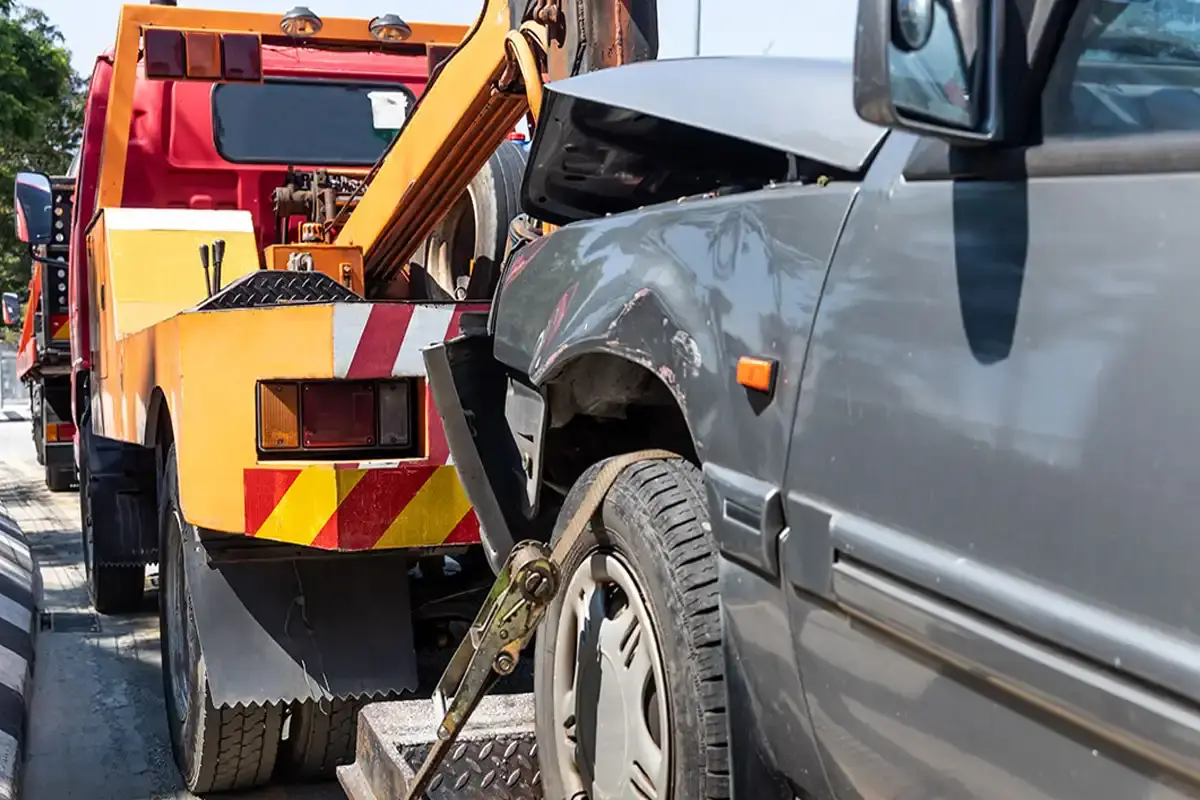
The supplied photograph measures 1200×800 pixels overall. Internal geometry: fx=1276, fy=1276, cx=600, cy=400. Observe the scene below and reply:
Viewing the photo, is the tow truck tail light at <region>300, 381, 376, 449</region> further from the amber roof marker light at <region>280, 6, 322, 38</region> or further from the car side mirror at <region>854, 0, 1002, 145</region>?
the amber roof marker light at <region>280, 6, 322, 38</region>

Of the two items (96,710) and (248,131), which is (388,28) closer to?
(248,131)

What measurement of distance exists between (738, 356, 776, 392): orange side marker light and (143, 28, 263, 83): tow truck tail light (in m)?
3.82

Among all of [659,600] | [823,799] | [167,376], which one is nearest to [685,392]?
[659,600]

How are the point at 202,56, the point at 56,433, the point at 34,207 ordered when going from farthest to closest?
the point at 56,433
the point at 34,207
the point at 202,56

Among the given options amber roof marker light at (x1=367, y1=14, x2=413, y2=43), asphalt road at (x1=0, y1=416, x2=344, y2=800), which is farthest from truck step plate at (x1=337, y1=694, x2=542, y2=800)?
amber roof marker light at (x1=367, y1=14, x2=413, y2=43)

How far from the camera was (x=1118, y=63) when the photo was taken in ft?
4.35

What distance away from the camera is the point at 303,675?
3.65 m

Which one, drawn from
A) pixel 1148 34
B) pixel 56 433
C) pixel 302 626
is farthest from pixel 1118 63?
pixel 56 433

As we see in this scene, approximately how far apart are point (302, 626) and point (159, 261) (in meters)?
2.26

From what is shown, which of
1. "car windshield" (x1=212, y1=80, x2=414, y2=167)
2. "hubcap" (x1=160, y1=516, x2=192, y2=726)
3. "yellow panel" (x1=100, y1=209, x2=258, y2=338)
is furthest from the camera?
"car windshield" (x1=212, y1=80, x2=414, y2=167)

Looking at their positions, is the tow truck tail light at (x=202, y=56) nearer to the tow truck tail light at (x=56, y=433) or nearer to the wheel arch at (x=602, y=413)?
the wheel arch at (x=602, y=413)

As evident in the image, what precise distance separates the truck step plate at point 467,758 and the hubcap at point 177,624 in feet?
4.74

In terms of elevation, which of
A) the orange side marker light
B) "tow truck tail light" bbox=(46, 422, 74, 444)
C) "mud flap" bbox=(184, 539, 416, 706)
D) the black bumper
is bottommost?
the black bumper

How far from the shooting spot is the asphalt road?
4.34 meters
